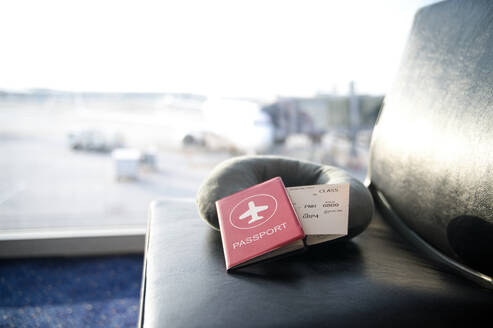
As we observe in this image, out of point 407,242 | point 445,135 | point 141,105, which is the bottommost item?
point 407,242

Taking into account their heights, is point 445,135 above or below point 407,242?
above

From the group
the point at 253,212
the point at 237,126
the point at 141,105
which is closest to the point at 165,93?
the point at 141,105

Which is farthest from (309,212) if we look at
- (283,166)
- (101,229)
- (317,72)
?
(101,229)

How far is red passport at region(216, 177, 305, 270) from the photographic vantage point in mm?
539

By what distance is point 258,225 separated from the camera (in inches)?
22.8

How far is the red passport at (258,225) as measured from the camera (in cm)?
54

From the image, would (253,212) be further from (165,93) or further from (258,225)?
(165,93)

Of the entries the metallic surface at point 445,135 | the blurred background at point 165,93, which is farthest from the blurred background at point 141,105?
the metallic surface at point 445,135

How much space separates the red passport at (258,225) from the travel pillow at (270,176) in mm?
55

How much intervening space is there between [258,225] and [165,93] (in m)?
0.96

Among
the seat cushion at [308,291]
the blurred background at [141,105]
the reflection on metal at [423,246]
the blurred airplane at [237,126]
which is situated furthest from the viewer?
the blurred airplane at [237,126]

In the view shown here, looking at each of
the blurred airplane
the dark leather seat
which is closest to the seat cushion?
the dark leather seat

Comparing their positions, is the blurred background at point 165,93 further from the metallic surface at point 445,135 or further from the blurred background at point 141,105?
the metallic surface at point 445,135

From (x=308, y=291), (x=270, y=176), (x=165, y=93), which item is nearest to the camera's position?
(x=308, y=291)
